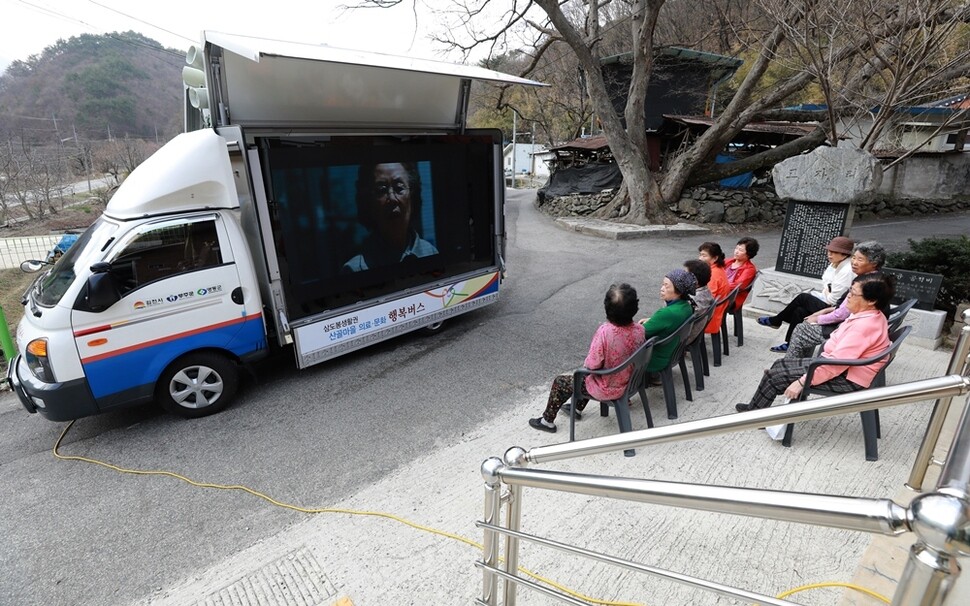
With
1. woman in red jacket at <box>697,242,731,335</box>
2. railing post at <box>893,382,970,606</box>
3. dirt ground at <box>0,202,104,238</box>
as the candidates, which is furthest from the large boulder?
dirt ground at <box>0,202,104,238</box>

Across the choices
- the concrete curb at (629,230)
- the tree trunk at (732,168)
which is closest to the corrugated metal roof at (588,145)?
the tree trunk at (732,168)

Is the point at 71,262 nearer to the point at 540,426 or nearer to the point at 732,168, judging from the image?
the point at 540,426

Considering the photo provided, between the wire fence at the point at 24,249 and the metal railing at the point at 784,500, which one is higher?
the metal railing at the point at 784,500

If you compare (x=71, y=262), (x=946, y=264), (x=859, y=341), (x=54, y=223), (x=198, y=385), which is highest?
(x=71, y=262)

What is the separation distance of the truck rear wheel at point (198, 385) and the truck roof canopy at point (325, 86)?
2383 mm

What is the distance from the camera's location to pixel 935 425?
2697mm

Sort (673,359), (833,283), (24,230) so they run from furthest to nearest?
(24,230), (833,283), (673,359)

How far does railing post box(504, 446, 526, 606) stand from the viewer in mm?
1819

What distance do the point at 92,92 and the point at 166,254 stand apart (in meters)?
37.9

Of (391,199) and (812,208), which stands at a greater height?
(391,199)

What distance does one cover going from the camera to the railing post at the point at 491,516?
1807mm

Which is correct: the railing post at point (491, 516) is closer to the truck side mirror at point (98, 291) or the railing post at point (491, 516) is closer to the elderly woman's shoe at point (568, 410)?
the elderly woman's shoe at point (568, 410)

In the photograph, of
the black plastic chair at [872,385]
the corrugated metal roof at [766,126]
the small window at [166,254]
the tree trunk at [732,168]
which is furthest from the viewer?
the corrugated metal roof at [766,126]

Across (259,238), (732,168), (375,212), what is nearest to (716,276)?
(375,212)
